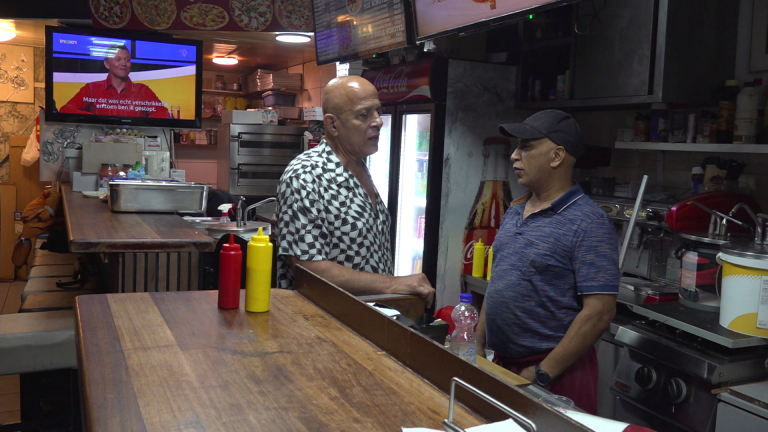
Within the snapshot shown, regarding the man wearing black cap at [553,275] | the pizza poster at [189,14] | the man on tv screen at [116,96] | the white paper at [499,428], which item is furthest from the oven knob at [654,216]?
the man on tv screen at [116,96]

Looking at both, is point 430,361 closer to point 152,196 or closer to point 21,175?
point 152,196

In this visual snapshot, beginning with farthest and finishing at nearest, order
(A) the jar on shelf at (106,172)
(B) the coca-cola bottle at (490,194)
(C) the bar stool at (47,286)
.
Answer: (A) the jar on shelf at (106,172) < (B) the coca-cola bottle at (490,194) < (C) the bar stool at (47,286)

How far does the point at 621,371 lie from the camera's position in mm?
2996

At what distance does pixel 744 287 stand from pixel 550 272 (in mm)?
795

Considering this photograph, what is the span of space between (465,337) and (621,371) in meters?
1.46

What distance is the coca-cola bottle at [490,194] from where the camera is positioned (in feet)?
15.0

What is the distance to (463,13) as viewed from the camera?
3.74 meters

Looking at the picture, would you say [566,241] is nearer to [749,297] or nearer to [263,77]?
[749,297]

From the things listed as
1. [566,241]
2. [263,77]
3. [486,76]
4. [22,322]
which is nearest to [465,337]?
[566,241]

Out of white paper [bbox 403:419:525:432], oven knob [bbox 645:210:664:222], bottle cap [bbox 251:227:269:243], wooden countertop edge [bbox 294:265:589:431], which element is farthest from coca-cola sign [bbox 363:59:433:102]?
white paper [bbox 403:419:525:432]


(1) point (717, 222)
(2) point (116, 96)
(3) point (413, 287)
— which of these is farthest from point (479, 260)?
(2) point (116, 96)

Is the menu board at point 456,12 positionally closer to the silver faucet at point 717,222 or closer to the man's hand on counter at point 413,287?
the silver faucet at point 717,222

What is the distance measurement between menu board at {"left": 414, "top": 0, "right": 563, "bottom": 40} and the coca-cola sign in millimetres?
267

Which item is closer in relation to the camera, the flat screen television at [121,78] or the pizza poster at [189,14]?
the pizza poster at [189,14]
